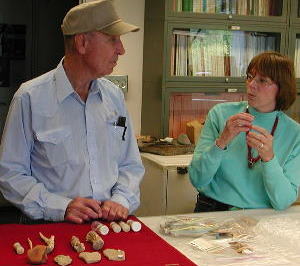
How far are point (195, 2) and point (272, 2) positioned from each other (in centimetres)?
65

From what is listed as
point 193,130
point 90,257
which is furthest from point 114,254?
point 193,130

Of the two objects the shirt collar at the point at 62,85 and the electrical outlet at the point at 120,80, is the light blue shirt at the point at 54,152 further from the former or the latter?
the electrical outlet at the point at 120,80

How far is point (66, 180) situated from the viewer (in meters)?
1.82

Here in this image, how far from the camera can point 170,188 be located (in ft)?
9.87

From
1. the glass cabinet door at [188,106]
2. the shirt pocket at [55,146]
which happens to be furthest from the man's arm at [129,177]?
the glass cabinet door at [188,106]

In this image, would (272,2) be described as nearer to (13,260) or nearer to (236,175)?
Result: (236,175)

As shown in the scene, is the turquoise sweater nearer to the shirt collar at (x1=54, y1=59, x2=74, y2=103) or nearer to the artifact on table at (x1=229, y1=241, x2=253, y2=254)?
the artifact on table at (x1=229, y1=241, x2=253, y2=254)

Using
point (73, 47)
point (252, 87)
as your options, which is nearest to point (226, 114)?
point (252, 87)

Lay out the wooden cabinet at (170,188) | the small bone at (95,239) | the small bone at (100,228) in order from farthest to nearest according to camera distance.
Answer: the wooden cabinet at (170,188) → the small bone at (100,228) → the small bone at (95,239)

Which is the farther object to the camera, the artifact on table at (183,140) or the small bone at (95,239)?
the artifact on table at (183,140)

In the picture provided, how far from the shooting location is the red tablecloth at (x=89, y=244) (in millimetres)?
1375

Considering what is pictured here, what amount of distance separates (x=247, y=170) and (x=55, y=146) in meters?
0.86

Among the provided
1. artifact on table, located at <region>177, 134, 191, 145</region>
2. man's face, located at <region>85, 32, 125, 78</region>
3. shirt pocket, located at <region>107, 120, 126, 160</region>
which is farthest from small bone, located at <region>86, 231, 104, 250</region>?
artifact on table, located at <region>177, 134, 191, 145</region>

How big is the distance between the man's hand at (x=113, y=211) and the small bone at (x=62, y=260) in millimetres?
374
